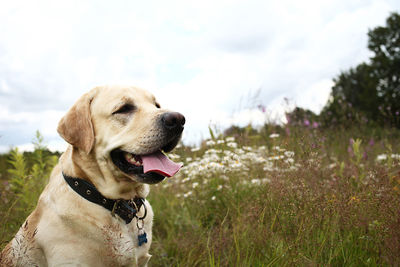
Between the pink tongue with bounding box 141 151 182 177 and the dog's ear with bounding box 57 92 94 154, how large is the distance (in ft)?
1.41

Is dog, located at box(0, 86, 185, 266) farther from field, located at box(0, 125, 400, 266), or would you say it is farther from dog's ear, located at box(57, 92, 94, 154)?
field, located at box(0, 125, 400, 266)

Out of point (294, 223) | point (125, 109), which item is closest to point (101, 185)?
point (125, 109)

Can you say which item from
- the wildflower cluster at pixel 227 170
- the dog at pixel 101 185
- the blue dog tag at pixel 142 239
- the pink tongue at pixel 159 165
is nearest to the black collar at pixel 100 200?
the dog at pixel 101 185

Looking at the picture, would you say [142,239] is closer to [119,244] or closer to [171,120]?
[119,244]

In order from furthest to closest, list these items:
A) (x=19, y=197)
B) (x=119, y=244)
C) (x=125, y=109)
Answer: (x=19, y=197) → (x=125, y=109) → (x=119, y=244)

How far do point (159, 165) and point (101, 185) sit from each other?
0.48 meters

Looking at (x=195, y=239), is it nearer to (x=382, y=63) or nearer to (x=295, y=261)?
(x=295, y=261)

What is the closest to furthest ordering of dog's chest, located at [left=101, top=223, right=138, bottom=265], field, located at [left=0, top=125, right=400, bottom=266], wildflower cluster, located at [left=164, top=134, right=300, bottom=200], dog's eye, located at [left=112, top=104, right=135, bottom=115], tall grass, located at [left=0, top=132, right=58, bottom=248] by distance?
dog's chest, located at [left=101, top=223, right=138, bottom=265]
field, located at [left=0, top=125, right=400, bottom=266]
dog's eye, located at [left=112, top=104, right=135, bottom=115]
tall grass, located at [left=0, top=132, right=58, bottom=248]
wildflower cluster, located at [left=164, top=134, right=300, bottom=200]

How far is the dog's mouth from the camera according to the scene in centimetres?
228

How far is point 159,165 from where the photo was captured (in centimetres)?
234

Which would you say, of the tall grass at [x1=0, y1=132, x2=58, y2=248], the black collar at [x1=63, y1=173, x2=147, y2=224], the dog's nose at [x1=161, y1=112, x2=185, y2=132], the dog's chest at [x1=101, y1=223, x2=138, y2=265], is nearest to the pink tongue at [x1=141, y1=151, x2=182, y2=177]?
the dog's nose at [x1=161, y1=112, x2=185, y2=132]

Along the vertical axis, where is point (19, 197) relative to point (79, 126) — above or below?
below

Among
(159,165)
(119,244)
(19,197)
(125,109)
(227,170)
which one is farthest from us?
(227,170)

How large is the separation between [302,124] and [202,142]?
92.3 inches
